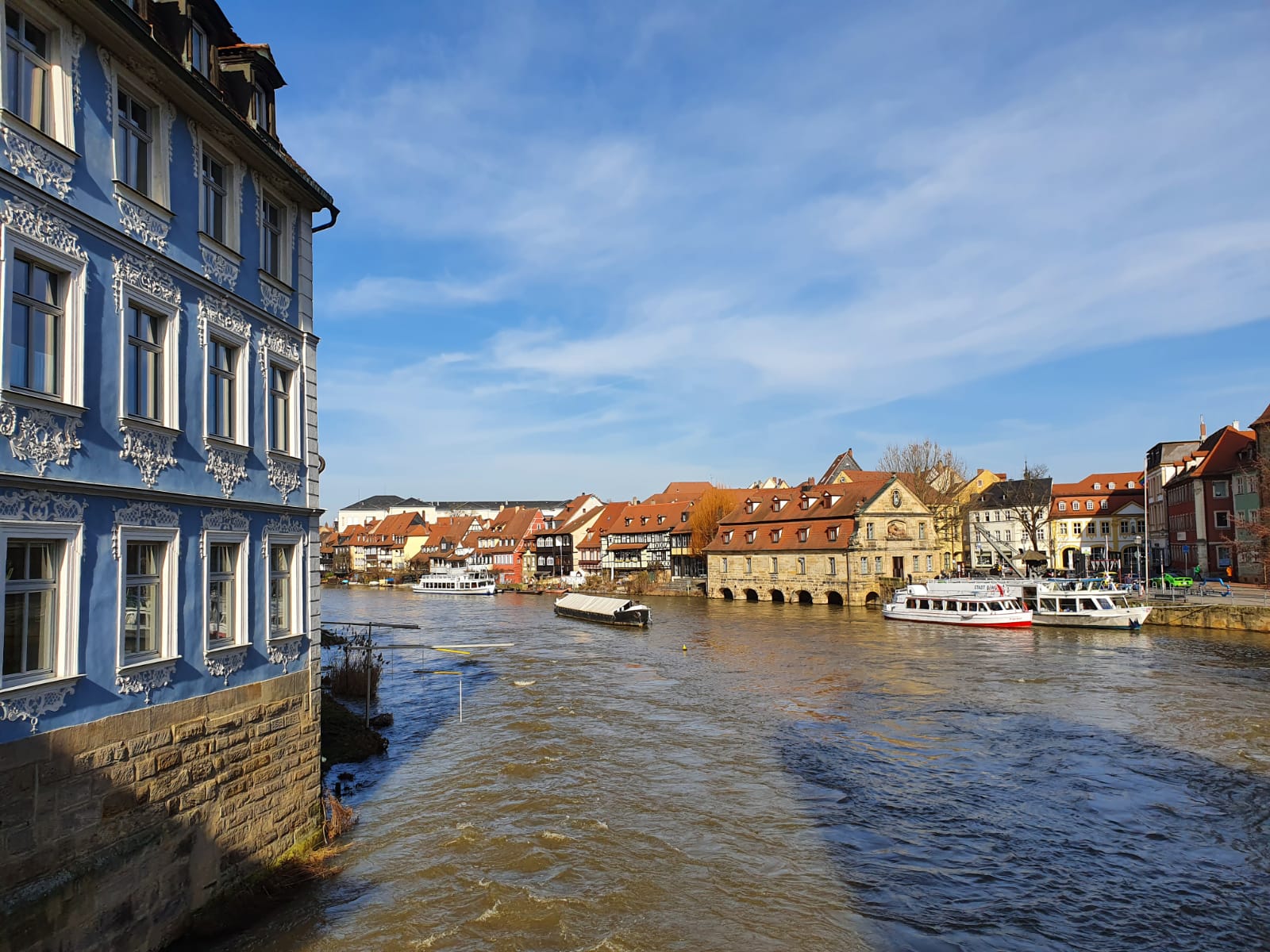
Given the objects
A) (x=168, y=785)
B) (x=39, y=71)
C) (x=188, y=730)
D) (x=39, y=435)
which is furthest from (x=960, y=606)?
(x=39, y=71)

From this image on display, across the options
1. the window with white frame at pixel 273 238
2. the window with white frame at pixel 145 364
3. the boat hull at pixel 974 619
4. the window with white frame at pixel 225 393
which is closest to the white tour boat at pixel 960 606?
the boat hull at pixel 974 619

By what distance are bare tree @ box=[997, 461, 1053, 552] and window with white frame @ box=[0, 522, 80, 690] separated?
239 feet

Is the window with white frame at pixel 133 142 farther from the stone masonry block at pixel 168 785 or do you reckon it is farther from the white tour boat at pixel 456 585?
the white tour boat at pixel 456 585

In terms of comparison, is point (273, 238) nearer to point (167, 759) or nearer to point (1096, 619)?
point (167, 759)

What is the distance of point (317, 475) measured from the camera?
1220cm

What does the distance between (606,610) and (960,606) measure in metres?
20.2

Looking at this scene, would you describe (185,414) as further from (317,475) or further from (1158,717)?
(1158,717)

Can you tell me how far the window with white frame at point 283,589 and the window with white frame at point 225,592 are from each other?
66 centimetres

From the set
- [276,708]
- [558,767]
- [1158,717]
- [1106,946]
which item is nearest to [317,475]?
[276,708]

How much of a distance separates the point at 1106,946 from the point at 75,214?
1381 centimetres

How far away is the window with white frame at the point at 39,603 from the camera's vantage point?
705cm

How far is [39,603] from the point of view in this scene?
7434mm

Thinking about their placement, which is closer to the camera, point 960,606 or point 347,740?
point 347,740

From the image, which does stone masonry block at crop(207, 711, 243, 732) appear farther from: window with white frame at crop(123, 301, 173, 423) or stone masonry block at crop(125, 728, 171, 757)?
window with white frame at crop(123, 301, 173, 423)
